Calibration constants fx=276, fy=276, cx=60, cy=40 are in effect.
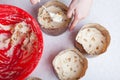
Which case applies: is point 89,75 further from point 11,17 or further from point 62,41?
point 11,17

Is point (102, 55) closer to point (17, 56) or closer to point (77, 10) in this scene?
point (77, 10)

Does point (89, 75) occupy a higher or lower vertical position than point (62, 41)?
lower

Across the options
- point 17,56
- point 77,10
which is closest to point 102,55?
point 77,10

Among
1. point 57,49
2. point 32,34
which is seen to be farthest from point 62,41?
point 32,34

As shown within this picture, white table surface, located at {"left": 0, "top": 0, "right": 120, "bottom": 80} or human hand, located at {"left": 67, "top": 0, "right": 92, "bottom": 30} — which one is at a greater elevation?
human hand, located at {"left": 67, "top": 0, "right": 92, "bottom": 30}

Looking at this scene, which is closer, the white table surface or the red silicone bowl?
the red silicone bowl
